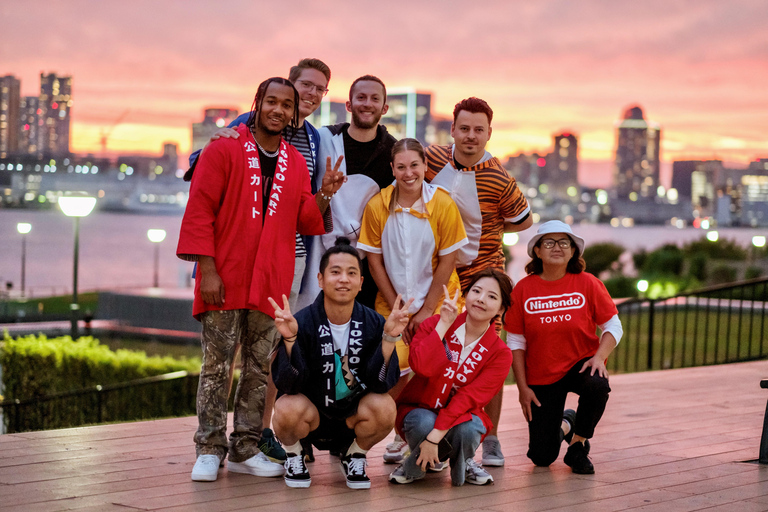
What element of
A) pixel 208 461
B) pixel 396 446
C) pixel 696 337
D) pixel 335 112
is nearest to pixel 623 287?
pixel 696 337

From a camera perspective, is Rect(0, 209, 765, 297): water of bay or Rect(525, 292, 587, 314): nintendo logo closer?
Rect(525, 292, 587, 314): nintendo logo

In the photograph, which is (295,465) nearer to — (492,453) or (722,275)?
(492,453)

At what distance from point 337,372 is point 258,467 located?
1.98 feet

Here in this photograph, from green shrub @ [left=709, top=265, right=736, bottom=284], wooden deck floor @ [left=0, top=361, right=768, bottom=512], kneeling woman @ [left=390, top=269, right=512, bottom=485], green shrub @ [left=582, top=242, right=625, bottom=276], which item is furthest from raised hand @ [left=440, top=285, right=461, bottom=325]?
green shrub @ [left=582, top=242, right=625, bottom=276]

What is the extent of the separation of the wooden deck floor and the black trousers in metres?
0.11

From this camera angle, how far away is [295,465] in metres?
3.52

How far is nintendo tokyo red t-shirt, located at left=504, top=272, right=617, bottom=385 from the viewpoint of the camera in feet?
13.2

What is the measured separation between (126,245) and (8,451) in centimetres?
10776

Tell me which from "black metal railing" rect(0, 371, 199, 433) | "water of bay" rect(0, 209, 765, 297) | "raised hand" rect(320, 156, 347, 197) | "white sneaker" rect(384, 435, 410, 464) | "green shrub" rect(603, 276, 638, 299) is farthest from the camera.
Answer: "water of bay" rect(0, 209, 765, 297)

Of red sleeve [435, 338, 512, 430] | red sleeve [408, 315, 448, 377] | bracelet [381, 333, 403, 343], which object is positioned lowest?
red sleeve [435, 338, 512, 430]

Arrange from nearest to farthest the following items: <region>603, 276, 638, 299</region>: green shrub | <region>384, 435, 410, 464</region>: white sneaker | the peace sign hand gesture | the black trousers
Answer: the peace sign hand gesture → the black trousers → <region>384, 435, 410, 464</region>: white sneaker → <region>603, 276, 638, 299</region>: green shrub

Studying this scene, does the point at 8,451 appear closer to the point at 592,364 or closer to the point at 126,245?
the point at 592,364

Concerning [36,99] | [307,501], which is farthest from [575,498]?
[36,99]

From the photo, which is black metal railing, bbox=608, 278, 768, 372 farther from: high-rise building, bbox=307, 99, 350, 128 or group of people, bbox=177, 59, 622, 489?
group of people, bbox=177, 59, 622, 489
